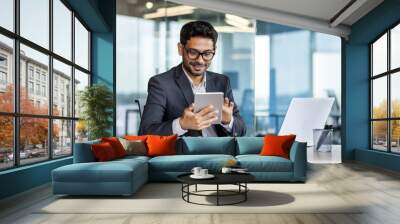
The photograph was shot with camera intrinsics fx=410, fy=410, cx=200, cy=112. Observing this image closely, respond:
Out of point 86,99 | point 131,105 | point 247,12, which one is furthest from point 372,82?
point 86,99

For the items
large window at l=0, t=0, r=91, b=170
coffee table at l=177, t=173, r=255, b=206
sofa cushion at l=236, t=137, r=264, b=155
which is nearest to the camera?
coffee table at l=177, t=173, r=255, b=206

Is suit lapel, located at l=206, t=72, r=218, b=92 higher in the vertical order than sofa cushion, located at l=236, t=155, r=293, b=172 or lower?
higher

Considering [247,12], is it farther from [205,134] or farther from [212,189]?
[212,189]

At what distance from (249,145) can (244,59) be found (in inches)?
142

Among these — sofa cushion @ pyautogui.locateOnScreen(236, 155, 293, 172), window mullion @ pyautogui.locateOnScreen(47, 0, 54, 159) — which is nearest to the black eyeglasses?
window mullion @ pyautogui.locateOnScreen(47, 0, 54, 159)

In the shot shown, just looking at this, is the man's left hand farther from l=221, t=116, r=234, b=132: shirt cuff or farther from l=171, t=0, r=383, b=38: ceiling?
l=171, t=0, r=383, b=38: ceiling

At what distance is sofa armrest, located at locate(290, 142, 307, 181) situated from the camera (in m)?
5.82

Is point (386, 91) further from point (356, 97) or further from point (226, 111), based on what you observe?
point (226, 111)

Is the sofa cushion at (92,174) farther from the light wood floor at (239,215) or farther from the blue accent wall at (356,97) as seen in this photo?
the blue accent wall at (356,97)

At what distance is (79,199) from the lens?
15.4 ft

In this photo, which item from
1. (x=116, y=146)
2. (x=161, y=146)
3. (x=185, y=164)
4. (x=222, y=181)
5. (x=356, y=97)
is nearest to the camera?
(x=222, y=181)

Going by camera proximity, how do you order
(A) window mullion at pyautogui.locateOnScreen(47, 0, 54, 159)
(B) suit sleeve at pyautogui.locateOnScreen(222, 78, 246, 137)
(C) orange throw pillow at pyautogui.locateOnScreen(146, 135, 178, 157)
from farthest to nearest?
(B) suit sleeve at pyautogui.locateOnScreen(222, 78, 246, 137), (C) orange throw pillow at pyautogui.locateOnScreen(146, 135, 178, 157), (A) window mullion at pyautogui.locateOnScreen(47, 0, 54, 159)

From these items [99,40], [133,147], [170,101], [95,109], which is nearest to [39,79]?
[133,147]

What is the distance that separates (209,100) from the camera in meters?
7.74
